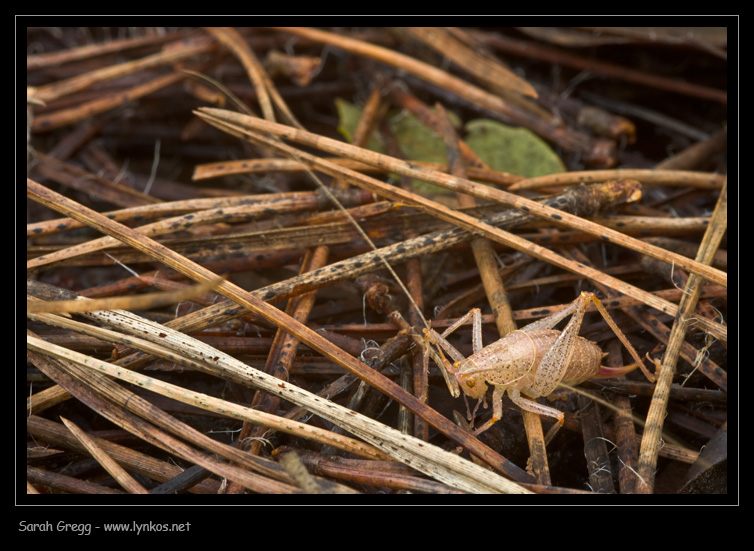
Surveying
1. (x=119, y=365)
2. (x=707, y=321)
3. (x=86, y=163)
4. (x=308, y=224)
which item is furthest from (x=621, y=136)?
(x=86, y=163)

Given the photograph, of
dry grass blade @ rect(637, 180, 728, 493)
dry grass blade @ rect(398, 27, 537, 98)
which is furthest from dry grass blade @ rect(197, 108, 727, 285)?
dry grass blade @ rect(398, 27, 537, 98)

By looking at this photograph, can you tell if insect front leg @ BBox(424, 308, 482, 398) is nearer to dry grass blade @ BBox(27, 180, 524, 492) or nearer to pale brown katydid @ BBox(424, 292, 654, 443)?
pale brown katydid @ BBox(424, 292, 654, 443)

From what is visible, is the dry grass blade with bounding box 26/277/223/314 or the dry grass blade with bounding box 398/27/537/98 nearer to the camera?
the dry grass blade with bounding box 26/277/223/314

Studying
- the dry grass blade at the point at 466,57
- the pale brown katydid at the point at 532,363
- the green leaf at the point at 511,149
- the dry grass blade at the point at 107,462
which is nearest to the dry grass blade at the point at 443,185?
the pale brown katydid at the point at 532,363

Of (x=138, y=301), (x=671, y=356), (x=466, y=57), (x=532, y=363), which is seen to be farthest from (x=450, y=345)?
(x=466, y=57)

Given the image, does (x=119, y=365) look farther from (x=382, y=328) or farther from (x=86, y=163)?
(x=86, y=163)

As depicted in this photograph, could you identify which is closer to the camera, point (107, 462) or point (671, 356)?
point (107, 462)

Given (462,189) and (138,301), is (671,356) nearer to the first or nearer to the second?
(462,189)

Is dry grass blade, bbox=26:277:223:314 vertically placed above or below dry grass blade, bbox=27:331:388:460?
above

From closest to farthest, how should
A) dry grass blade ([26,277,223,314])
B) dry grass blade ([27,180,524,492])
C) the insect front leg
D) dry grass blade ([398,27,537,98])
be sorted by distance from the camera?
1. dry grass blade ([26,277,223,314])
2. dry grass blade ([27,180,524,492])
3. the insect front leg
4. dry grass blade ([398,27,537,98])
